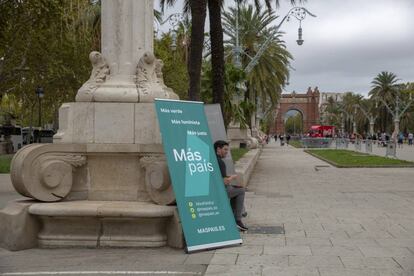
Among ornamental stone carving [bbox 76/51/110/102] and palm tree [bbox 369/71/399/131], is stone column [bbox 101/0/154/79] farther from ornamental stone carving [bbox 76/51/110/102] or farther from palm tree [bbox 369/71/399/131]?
palm tree [bbox 369/71/399/131]

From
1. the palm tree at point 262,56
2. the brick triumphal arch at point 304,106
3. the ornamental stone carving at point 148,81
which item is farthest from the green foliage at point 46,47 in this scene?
the brick triumphal arch at point 304,106

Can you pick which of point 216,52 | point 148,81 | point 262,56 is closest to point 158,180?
point 148,81

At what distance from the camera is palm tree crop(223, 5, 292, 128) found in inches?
1832

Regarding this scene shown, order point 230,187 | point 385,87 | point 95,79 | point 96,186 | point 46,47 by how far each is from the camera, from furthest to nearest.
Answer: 1. point 385,87
2. point 46,47
3. point 230,187
4. point 95,79
5. point 96,186

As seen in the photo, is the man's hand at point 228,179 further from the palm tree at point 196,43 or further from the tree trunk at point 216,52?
the tree trunk at point 216,52

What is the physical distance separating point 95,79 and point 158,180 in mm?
1919

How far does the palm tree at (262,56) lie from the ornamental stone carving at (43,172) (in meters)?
37.5

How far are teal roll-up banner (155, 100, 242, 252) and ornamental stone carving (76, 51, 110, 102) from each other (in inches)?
55.2

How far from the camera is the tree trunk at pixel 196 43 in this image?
1670 centimetres

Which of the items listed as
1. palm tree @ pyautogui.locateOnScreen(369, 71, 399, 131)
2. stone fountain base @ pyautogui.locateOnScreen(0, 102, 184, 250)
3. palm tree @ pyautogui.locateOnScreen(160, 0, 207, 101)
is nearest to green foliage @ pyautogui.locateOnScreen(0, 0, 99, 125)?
palm tree @ pyautogui.locateOnScreen(160, 0, 207, 101)

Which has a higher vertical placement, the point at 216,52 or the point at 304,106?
the point at 304,106

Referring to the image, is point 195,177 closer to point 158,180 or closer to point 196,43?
point 158,180

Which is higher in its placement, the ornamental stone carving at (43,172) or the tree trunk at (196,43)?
the tree trunk at (196,43)

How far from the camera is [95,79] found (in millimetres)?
8523
